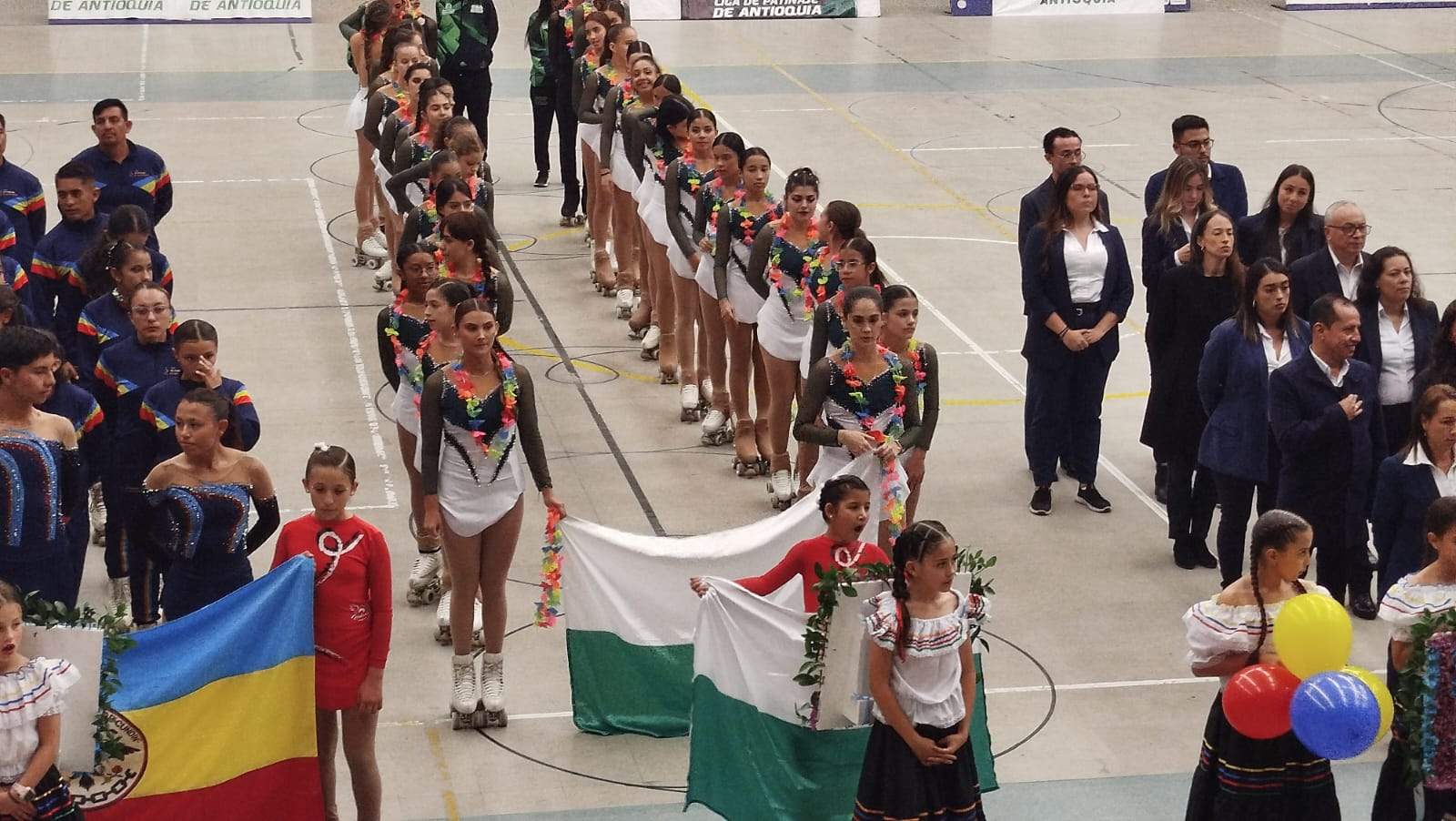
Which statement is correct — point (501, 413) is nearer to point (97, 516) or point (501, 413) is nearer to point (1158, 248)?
point (97, 516)

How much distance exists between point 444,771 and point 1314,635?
373 centimetres

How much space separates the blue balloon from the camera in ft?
20.5

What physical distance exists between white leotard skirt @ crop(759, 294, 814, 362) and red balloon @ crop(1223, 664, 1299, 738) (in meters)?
4.41

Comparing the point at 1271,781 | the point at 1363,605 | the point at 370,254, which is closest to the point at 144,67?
the point at 370,254

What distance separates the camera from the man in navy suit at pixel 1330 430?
358 inches

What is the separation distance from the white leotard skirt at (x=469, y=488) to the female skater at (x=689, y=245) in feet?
12.4

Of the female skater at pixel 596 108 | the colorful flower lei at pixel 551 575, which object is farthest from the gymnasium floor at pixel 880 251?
the colorful flower lei at pixel 551 575

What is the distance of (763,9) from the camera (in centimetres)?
2875

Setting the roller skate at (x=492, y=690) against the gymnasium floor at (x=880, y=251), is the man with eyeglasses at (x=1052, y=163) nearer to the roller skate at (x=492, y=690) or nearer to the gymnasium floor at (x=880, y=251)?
the gymnasium floor at (x=880, y=251)

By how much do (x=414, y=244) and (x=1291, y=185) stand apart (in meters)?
4.98

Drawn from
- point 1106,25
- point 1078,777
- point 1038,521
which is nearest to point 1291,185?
point 1038,521

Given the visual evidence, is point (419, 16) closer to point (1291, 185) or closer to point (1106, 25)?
point (1291, 185)

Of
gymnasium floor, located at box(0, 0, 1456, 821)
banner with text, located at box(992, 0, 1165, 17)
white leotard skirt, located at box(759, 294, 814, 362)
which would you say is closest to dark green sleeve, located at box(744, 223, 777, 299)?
white leotard skirt, located at box(759, 294, 814, 362)

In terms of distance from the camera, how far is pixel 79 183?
34.6 ft
